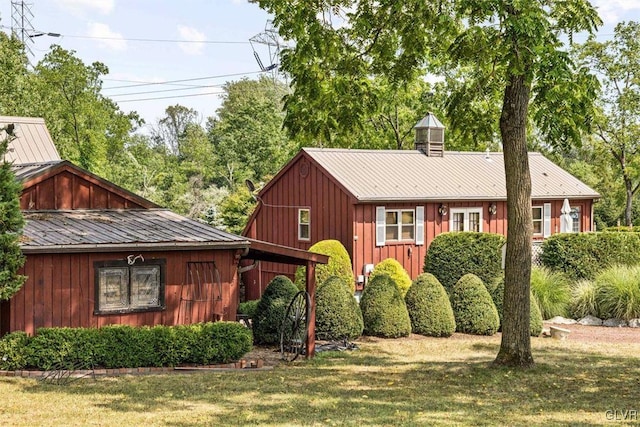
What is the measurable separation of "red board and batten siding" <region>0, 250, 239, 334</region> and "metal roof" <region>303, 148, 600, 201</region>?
10.5 m

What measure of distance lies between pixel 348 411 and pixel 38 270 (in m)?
6.59

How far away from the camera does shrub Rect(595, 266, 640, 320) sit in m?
22.3

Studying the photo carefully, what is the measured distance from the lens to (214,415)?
34.6 ft

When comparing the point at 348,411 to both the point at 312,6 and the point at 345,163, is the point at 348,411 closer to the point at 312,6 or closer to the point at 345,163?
the point at 312,6

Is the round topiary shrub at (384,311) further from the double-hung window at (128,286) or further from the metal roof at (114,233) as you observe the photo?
the double-hung window at (128,286)

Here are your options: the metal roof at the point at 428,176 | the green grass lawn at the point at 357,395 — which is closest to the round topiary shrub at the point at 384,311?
the green grass lawn at the point at 357,395

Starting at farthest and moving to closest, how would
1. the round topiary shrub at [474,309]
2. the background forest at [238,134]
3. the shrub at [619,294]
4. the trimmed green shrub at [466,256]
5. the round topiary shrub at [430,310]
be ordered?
the background forest at [238,134] < the trimmed green shrub at [466,256] < the shrub at [619,294] < the round topiary shrub at [474,309] < the round topiary shrub at [430,310]

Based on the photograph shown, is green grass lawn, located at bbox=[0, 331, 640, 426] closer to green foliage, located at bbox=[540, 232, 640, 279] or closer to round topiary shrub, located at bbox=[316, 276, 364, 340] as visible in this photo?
round topiary shrub, located at bbox=[316, 276, 364, 340]

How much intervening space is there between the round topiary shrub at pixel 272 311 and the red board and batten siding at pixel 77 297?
2.32 m

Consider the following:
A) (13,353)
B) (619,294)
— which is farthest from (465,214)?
(13,353)

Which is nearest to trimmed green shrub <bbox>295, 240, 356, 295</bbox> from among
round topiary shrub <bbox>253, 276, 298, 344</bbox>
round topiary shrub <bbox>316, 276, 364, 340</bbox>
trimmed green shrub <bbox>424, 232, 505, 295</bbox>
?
trimmed green shrub <bbox>424, 232, 505, 295</bbox>

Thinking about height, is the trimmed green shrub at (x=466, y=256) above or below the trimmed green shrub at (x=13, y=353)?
above

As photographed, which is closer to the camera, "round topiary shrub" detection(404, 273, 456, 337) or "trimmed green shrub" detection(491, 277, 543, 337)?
"round topiary shrub" detection(404, 273, 456, 337)

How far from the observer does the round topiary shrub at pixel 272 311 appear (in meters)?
18.4
